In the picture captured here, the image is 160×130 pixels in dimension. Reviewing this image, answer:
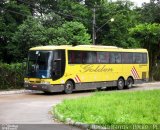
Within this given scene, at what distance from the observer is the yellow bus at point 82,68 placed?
2667cm

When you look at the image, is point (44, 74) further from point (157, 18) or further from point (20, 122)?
point (157, 18)

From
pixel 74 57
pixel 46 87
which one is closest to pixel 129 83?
pixel 74 57

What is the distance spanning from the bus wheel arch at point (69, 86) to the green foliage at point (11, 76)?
4.27 metres

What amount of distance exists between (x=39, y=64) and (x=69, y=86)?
104 inches

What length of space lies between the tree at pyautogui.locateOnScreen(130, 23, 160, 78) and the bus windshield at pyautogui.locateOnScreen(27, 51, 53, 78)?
20.0 m

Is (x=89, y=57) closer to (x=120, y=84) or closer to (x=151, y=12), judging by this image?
(x=120, y=84)

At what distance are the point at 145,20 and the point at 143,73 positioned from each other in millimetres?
19469

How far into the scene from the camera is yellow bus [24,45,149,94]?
26672 mm

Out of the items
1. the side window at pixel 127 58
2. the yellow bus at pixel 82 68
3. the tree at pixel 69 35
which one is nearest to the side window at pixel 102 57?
the yellow bus at pixel 82 68

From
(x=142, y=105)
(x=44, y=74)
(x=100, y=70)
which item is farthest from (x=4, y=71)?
(x=142, y=105)

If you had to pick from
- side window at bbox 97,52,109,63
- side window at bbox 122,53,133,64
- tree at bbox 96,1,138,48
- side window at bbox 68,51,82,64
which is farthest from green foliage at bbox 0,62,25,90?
tree at bbox 96,1,138,48

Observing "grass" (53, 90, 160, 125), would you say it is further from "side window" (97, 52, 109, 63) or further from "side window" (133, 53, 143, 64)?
"side window" (133, 53, 143, 64)

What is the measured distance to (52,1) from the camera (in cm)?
5050

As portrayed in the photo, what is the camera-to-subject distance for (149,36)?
1781 inches
